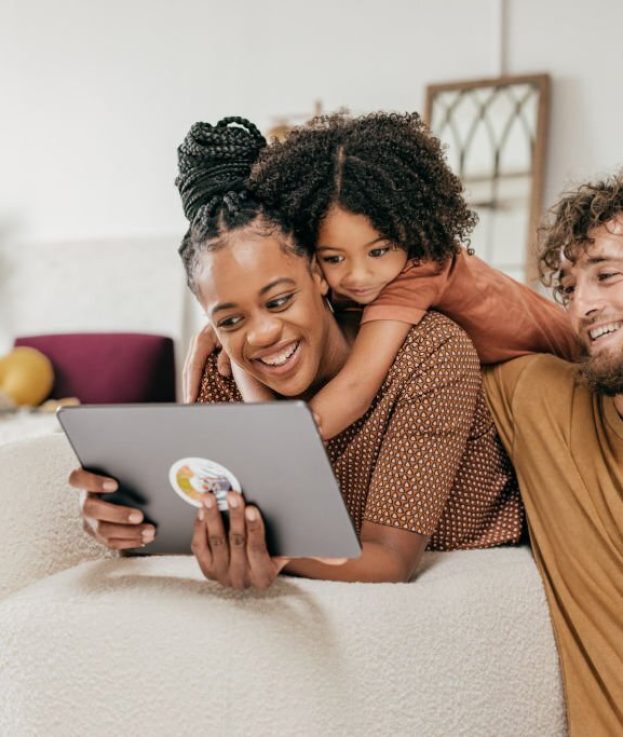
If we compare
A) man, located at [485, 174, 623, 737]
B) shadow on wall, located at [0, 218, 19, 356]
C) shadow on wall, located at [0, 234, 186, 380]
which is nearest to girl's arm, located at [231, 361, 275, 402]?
man, located at [485, 174, 623, 737]

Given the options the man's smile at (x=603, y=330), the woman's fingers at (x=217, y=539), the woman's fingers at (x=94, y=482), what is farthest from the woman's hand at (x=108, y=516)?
the man's smile at (x=603, y=330)

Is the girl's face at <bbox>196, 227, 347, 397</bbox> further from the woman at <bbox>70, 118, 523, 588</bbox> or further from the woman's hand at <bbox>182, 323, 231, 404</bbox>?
the woman's hand at <bbox>182, 323, 231, 404</bbox>

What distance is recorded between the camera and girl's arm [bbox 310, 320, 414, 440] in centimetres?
121

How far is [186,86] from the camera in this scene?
4.04 m

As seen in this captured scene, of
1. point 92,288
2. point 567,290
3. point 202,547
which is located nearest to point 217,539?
point 202,547

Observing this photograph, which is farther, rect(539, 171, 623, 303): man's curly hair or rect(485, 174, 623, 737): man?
rect(539, 171, 623, 303): man's curly hair

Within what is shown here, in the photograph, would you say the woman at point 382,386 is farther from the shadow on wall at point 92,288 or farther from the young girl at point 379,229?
the shadow on wall at point 92,288

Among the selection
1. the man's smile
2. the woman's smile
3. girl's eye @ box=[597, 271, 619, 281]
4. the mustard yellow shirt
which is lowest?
the mustard yellow shirt

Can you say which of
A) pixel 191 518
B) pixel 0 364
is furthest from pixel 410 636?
pixel 0 364

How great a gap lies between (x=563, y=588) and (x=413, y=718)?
0.99 feet

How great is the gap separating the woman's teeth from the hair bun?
0.77 ft

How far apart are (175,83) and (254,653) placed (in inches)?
141

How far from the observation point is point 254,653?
34.0 inches

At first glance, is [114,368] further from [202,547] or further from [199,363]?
[202,547]
